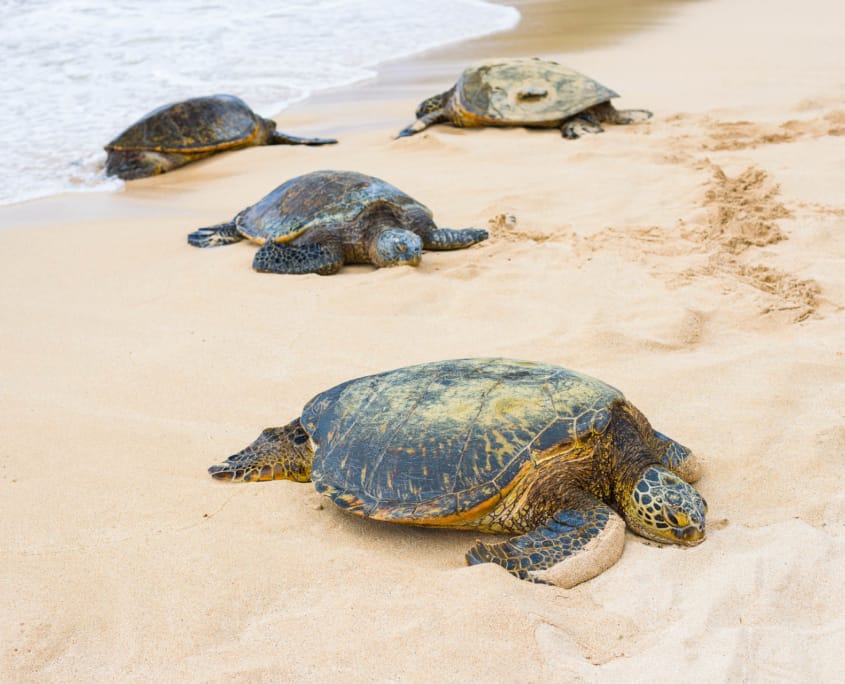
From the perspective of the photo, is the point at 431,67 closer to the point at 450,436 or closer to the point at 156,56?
the point at 156,56

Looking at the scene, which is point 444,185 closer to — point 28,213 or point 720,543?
point 28,213

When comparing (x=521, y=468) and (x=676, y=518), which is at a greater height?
(x=521, y=468)

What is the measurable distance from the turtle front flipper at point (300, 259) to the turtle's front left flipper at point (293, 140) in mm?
3601

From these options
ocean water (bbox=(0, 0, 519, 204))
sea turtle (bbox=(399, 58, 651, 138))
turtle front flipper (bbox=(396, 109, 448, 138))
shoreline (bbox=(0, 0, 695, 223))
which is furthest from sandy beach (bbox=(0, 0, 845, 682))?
ocean water (bbox=(0, 0, 519, 204))

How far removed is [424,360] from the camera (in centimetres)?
404

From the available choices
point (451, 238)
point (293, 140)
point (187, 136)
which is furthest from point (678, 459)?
point (187, 136)

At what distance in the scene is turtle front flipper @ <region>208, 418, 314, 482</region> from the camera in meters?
3.13

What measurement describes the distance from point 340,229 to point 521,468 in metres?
3.31

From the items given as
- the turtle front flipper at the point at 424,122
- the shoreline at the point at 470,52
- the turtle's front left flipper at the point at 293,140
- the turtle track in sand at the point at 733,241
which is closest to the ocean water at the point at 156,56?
the shoreline at the point at 470,52

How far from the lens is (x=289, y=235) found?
19.0 ft

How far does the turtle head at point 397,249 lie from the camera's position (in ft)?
17.6

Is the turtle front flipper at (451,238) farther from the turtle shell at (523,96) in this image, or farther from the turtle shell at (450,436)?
the turtle shell at (523,96)

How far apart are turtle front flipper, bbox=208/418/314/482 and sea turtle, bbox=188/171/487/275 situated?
2.41 meters

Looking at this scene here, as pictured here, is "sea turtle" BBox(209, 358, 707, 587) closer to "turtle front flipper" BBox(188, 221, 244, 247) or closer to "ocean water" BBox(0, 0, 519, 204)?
"turtle front flipper" BBox(188, 221, 244, 247)
